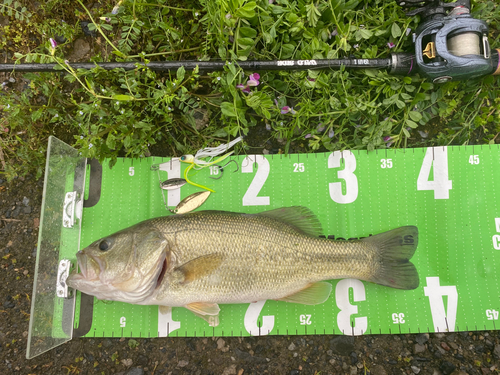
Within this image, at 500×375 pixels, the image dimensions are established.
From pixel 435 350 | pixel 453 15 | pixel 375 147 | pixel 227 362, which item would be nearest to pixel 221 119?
pixel 375 147

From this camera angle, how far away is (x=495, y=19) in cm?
292

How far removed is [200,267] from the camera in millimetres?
2418

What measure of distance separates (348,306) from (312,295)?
480 millimetres

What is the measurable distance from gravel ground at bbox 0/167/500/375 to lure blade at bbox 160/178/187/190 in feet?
5.13

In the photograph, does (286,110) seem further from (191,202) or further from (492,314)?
(492,314)

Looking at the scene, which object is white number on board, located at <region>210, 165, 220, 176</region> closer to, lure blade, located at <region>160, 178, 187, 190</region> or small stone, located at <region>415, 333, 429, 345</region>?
lure blade, located at <region>160, 178, 187, 190</region>

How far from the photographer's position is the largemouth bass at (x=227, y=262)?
2377mm

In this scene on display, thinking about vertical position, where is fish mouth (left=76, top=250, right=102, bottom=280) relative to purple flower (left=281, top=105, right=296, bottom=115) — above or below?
below

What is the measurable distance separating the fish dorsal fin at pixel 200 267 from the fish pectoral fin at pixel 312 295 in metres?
0.74

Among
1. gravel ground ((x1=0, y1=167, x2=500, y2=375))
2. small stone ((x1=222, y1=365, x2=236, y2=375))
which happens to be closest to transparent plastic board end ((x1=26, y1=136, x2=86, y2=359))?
gravel ground ((x1=0, y1=167, x2=500, y2=375))

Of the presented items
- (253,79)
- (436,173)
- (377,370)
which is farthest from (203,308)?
(436,173)

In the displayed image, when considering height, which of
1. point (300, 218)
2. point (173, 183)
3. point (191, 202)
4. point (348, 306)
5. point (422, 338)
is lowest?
point (422, 338)

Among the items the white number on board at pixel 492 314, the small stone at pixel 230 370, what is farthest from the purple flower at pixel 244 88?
the white number on board at pixel 492 314

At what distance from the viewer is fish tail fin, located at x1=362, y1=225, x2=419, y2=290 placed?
8.76 ft
